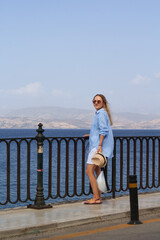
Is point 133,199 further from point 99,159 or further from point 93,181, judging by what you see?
point 93,181

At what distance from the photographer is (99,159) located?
357 inches

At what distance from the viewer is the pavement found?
7.23m

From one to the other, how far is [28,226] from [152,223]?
192 centimetres

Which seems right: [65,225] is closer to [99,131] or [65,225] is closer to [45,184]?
[99,131]

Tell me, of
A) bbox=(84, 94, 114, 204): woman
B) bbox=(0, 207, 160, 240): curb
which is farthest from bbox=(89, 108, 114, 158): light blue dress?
bbox=(0, 207, 160, 240): curb

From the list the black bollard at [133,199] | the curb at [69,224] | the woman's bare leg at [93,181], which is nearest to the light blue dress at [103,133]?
the woman's bare leg at [93,181]

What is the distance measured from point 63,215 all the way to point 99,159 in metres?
1.34

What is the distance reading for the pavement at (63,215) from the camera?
7.23 m

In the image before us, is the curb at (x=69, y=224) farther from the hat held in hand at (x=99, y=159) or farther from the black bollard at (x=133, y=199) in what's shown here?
the hat held in hand at (x=99, y=159)

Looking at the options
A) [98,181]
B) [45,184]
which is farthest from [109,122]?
[45,184]

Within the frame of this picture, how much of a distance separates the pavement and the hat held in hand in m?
0.75

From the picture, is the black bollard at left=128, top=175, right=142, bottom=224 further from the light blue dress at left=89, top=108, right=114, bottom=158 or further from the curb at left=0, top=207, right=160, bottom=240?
the light blue dress at left=89, top=108, right=114, bottom=158

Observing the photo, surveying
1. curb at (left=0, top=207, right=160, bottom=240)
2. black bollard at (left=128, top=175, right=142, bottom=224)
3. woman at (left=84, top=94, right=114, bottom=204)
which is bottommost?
curb at (left=0, top=207, right=160, bottom=240)

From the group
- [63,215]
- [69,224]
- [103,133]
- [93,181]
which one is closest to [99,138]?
[103,133]
